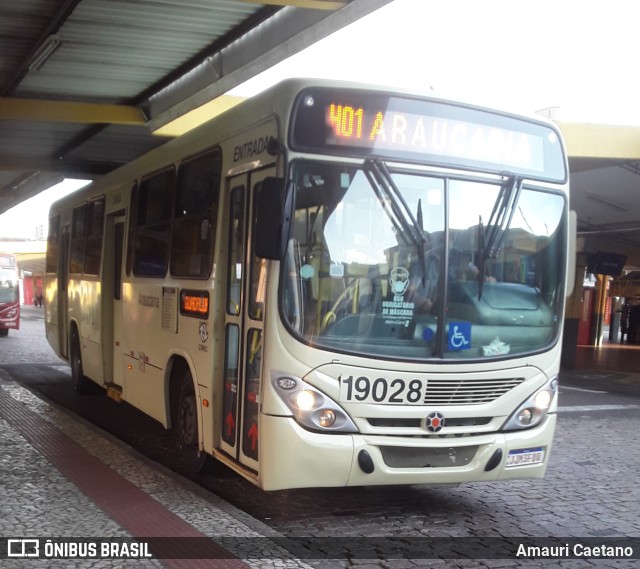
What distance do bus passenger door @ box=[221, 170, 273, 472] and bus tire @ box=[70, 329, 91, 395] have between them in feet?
19.0

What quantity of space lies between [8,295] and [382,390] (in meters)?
23.3

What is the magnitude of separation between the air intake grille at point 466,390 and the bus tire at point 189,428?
2.20m

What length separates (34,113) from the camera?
43.7 feet

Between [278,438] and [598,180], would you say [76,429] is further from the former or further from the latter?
[598,180]

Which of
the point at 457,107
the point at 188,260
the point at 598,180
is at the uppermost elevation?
the point at 598,180

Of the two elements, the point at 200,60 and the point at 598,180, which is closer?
the point at 200,60

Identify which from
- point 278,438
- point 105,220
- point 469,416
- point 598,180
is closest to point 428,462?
point 469,416

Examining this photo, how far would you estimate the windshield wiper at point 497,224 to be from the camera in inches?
225

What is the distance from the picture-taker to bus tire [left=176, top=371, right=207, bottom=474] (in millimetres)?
6754

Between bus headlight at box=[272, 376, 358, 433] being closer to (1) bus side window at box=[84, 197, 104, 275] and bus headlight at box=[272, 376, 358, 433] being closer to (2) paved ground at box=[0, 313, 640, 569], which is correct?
(2) paved ground at box=[0, 313, 640, 569]

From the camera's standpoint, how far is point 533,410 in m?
5.91

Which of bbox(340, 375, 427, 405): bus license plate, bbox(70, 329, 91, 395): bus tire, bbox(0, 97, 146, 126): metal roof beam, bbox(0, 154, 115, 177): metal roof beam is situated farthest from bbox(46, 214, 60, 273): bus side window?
bbox(340, 375, 427, 405): bus license plate

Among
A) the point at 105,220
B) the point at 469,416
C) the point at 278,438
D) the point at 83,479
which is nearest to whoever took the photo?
the point at 278,438

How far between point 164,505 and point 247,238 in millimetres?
2094
